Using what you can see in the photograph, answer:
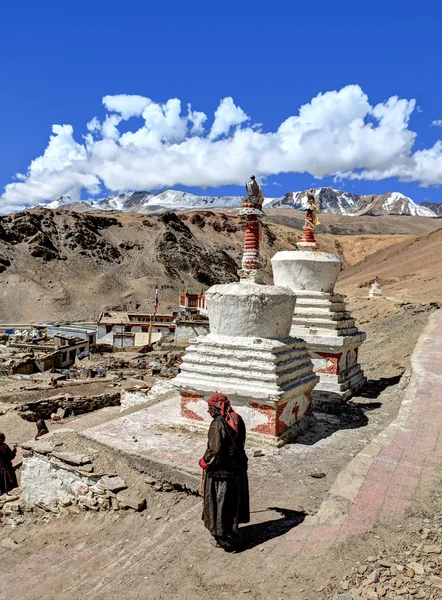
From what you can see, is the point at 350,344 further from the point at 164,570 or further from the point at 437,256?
the point at 437,256

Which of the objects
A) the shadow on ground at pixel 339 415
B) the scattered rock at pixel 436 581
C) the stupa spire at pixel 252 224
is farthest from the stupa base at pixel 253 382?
the scattered rock at pixel 436 581

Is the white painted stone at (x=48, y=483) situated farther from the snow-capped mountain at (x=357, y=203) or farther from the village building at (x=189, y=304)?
the snow-capped mountain at (x=357, y=203)

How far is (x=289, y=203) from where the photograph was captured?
149125 millimetres

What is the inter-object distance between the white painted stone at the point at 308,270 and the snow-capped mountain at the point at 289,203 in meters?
129

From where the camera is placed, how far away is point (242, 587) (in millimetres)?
3719

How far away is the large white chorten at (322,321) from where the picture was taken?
9430 millimetres

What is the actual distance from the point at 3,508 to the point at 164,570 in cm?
359

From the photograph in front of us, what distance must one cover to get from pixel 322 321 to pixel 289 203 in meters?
144

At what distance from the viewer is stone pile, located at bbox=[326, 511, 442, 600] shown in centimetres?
329

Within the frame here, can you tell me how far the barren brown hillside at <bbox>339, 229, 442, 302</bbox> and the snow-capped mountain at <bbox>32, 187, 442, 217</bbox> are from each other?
255 ft

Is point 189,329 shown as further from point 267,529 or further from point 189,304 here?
point 267,529

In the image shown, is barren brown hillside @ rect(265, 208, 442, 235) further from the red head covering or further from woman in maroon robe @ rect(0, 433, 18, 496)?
the red head covering

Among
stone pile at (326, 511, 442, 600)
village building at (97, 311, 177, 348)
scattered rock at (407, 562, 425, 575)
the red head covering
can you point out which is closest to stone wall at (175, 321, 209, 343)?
village building at (97, 311, 177, 348)

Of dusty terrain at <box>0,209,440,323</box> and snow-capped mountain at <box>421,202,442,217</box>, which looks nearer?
dusty terrain at <box>0,209,440,323</box>
